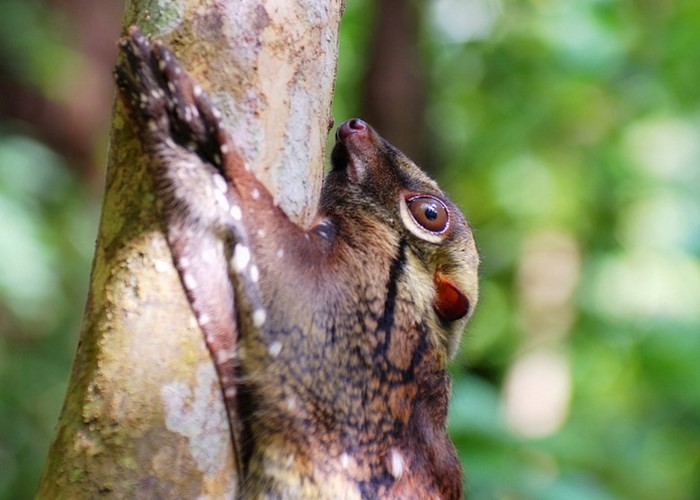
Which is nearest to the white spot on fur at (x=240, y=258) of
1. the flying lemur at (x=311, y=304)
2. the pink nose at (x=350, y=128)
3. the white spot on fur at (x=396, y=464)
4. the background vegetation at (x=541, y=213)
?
the flying lemur at (x=311, y=304)

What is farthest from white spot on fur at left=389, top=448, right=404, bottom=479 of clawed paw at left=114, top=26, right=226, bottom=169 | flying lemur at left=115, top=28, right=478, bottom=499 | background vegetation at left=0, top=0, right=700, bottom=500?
background vegetation at left=0, top=0, right=700, bottom=500

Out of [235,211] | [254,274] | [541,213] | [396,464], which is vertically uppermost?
[541,213]

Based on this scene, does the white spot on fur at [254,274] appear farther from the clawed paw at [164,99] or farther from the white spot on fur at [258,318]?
the clawed paw at [164,99]

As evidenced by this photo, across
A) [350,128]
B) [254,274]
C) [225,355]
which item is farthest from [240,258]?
[350,128]

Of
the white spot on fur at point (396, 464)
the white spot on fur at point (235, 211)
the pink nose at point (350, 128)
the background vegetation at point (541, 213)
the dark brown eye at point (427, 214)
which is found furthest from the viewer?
the background vegetation at point (541, 213)

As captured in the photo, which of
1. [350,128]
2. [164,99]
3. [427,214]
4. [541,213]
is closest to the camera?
[164,99]

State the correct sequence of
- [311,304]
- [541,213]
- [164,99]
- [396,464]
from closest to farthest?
1. [164,99]
2. [311,304]
3. [396,464]
4. [541,213]

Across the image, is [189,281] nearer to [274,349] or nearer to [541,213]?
[274,349]
